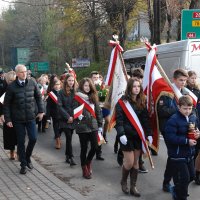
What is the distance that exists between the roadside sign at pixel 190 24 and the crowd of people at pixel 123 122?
7559mm

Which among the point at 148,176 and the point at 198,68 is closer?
the point at 148,176

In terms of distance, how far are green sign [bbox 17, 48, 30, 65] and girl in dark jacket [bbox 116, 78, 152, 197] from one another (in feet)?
217

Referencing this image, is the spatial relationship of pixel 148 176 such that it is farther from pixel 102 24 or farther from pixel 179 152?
pixel 102 24

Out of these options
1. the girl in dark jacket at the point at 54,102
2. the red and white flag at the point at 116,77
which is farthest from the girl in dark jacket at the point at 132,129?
the girl in dark jacket at the point at 54,102

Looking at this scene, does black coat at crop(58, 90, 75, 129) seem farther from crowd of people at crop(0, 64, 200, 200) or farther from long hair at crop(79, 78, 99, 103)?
long hair at crop(79, 78, 99, 103)

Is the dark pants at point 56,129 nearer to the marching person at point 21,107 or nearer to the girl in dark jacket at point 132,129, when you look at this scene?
the marching person at point 21,107

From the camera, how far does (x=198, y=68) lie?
12.5 metres

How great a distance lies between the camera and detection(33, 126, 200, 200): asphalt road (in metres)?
6.16

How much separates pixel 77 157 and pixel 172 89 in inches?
128

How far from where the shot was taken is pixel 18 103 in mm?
7082

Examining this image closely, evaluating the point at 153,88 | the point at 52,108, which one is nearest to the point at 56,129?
the point at 52,108

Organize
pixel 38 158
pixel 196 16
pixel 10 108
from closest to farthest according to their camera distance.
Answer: pixel 10 108
pixel 38 158
pixel 196 16

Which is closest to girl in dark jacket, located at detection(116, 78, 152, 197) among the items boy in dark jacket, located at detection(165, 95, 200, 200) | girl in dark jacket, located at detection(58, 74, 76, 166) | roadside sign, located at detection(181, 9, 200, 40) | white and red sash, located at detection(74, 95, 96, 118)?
boy in dark jacket, located at detection(165, 95, 200, 200)

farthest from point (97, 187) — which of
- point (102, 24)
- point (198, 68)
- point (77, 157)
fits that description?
point (102, 24)
